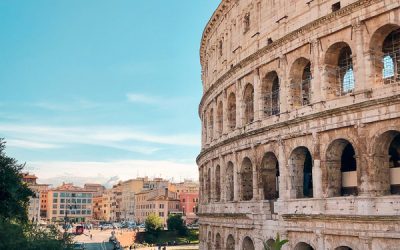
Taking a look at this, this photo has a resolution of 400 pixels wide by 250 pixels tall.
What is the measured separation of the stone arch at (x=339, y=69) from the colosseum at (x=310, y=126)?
4cm

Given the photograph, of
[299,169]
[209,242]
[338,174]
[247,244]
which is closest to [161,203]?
[209,242]

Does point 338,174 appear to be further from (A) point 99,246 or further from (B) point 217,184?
(A) point 99,246

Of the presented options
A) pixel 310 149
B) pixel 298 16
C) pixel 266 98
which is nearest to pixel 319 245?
pixel 310 149

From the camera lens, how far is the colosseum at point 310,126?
18078 millimetres

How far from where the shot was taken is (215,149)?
2995cm

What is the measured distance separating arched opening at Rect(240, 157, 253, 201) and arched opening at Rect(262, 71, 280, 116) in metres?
3.14

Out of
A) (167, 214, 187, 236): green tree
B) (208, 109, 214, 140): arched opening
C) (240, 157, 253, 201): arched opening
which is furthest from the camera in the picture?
(167, 214, 187, 236): green tree

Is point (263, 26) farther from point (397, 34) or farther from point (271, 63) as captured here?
point (397, 34)

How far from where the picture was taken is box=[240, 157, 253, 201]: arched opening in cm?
2609

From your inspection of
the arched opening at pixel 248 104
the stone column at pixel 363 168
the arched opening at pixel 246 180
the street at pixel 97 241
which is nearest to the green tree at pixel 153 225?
the street at pixel 97 241

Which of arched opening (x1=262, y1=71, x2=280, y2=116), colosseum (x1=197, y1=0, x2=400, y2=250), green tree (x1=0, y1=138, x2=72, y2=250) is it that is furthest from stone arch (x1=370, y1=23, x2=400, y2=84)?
green tree (x1=0, y1=138, x2=72, y2=250)

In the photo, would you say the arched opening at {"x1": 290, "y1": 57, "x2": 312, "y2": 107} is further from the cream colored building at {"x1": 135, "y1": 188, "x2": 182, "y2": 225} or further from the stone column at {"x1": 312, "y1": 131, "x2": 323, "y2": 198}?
the cream colored building at {"x1": 135, "y1": 188, "x2": 182, "y2": 225}

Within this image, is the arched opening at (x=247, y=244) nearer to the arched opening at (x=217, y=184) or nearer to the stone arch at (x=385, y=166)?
the arched opening at (x=217, y=184)

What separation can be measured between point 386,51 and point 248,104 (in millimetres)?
8571
